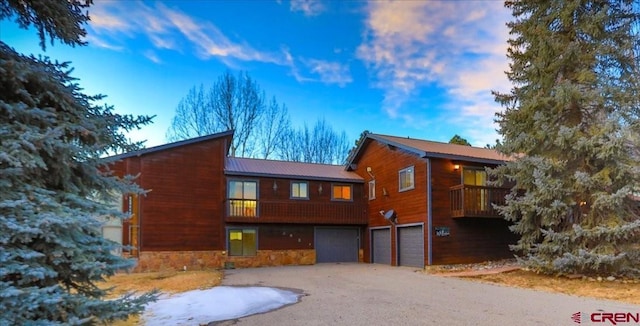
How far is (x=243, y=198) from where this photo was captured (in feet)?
62.0

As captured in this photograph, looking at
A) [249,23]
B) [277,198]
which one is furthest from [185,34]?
[277,198]

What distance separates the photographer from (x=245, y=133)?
30.0 m

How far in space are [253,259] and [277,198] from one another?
3022 mm

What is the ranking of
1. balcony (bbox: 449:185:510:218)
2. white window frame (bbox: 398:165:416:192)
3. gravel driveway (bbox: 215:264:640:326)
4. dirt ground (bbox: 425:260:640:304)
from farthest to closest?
white window frame (bbox: 398:165:416:192)
balcony (bbox: 449:185:510:218)
dirt ground (bbox: 425:260:640:304)
gravel driveway (bbox: 215:264:640:326)

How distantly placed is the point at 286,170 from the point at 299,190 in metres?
1.31

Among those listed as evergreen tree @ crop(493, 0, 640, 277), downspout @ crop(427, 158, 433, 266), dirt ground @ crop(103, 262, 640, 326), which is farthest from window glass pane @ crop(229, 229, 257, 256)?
evergreen tree @ crop(493, 0, 640, 277)

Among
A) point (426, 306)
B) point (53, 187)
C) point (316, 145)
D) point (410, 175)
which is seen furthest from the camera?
point (316, 145)

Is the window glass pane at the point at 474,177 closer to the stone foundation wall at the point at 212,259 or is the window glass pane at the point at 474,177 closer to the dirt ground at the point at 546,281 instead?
the dirt ground at the point at 546,281

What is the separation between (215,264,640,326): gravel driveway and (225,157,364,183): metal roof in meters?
8.37

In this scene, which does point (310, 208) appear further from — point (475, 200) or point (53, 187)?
point (53, 187)

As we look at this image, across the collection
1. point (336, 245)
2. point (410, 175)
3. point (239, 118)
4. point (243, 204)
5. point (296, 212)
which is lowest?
point (336, 245)

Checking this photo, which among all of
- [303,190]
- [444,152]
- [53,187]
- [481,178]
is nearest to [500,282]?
[481,178]

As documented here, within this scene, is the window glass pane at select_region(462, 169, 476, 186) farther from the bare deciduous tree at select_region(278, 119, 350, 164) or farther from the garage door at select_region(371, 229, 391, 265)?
the bare deciduous tree at select_region(278, 119, 350, 164)

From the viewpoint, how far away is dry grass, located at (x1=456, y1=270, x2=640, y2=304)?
8992 millimetres
